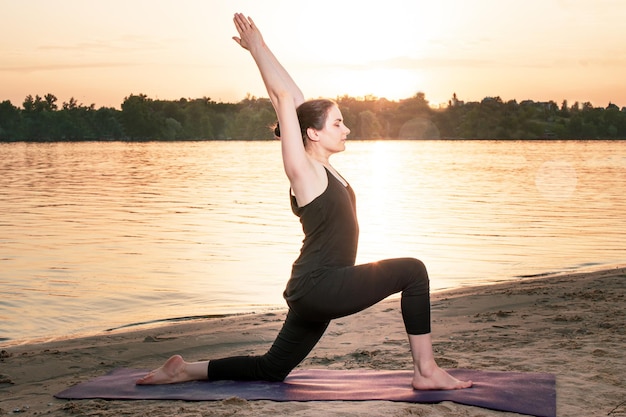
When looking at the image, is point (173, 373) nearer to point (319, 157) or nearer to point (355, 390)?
point (355, 390)

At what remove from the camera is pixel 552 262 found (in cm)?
1476

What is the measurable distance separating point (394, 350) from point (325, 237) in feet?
8.46

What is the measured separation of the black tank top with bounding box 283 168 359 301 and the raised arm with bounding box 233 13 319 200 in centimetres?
11

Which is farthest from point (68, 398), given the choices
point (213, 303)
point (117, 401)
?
point (213, 303)

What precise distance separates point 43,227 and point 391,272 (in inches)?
697

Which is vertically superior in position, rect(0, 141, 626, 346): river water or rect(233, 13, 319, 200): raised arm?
rect(233, 13, 319, 200): raised arm

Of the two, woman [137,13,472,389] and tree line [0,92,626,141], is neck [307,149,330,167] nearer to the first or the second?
woman [137,13,472,389]

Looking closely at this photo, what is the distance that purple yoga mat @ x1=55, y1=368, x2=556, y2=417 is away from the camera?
15.9 feet

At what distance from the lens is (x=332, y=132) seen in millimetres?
4863

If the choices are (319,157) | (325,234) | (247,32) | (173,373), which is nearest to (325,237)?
(325,234)

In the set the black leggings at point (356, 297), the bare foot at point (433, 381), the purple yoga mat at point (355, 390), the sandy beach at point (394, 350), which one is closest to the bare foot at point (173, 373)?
the purple yoga mat at point (355, 390)

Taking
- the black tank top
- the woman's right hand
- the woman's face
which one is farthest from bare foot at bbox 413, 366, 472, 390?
the woman's right hand

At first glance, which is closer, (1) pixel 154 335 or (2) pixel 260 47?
(2) pixel 260 47

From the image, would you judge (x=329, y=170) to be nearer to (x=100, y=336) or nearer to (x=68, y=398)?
(x=68, y=398)
